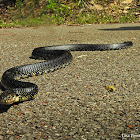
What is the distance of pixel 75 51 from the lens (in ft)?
22.2

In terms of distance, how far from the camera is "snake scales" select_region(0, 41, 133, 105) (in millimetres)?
3044

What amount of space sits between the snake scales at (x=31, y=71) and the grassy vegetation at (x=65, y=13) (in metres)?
7.71

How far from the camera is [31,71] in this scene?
443 centimetres

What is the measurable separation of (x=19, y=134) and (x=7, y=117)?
1.45ft

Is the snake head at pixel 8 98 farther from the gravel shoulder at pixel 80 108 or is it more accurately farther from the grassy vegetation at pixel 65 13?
the grassy vegetation at pixel 65 13

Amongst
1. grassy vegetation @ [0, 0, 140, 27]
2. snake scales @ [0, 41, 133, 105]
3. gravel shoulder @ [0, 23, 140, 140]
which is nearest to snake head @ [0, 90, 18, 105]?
snake scales @ [0, 41, 133, 105]

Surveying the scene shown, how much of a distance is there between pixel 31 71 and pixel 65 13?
36.3ft

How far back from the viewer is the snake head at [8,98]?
287 centimetres

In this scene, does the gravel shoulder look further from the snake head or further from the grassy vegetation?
the grassy vegetation

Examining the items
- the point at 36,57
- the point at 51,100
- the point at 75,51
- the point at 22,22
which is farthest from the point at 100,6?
the point at 51,100

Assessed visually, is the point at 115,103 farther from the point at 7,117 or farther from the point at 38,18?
the point at 38,18

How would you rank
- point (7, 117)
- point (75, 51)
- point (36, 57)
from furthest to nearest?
point (75, 51), point (36, 57), point (7, 117)

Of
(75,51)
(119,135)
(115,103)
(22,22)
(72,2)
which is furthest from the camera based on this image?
(72,2)

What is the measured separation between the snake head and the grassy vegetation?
1101 centimetres
